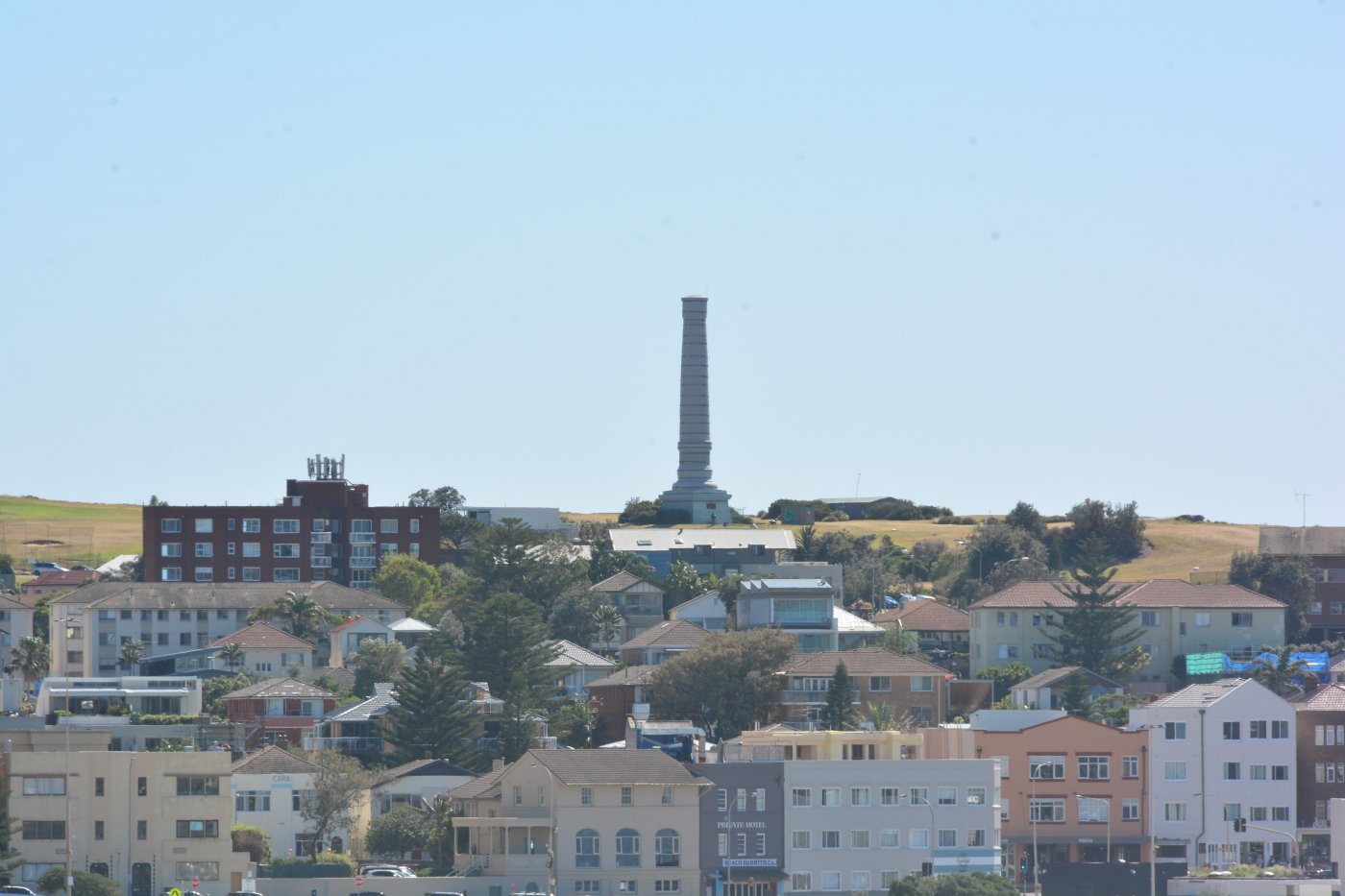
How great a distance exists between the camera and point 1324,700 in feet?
343

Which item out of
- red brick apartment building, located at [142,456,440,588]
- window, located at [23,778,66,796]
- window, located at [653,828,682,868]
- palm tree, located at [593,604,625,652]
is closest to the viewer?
window, located at [23,778,66,796]

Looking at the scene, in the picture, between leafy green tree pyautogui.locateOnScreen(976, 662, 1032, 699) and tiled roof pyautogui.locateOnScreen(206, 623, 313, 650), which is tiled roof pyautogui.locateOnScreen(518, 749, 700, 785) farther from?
tiled roof pyautogui.locateOnScreen(206, 623, 313, 650)

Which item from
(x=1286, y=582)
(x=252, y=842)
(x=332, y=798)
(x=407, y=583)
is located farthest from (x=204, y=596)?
(x=1286, y=582)

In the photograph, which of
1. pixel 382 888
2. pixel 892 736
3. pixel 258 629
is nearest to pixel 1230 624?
pixel 892 736

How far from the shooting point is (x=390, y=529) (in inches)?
6358

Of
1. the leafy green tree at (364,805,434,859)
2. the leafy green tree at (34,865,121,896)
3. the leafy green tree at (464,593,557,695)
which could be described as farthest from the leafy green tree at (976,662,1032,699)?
the leafy green tree at (34,865,121,896)

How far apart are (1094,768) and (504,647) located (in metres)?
31.0

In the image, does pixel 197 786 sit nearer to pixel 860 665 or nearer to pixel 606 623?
pixel 860 665

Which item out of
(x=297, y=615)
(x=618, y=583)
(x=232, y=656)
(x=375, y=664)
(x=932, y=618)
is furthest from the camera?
(x=618, y=583)

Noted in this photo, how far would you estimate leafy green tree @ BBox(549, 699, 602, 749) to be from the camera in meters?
110

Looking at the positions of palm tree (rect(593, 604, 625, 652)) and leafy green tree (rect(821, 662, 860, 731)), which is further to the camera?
palm tree (rect(593, 604, 625, 652))

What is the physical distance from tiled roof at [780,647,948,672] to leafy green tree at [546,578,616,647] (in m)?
23.1

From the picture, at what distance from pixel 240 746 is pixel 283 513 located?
5178 cm

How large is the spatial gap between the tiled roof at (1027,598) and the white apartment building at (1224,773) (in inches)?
1059
